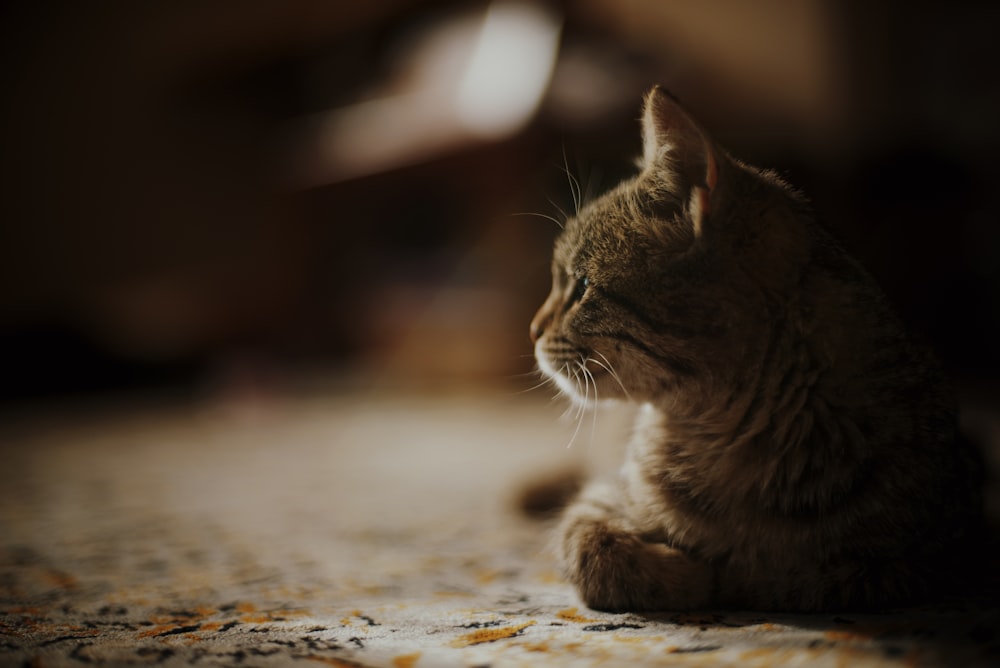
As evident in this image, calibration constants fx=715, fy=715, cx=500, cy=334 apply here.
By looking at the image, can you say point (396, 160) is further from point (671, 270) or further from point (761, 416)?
point (761, 416)

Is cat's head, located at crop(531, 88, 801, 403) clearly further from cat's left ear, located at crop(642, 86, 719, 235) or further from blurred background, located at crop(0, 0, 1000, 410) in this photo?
blurred background, located at crop(0, 0, 1000, 410)

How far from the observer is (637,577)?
797 millimetres

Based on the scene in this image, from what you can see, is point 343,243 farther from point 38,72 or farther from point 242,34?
point 38,72

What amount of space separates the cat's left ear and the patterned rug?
0.45 meters

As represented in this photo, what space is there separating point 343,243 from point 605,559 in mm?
3430

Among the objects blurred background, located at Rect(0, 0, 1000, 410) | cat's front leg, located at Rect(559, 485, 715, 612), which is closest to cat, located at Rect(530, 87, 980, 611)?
cat's front leg, located at Rect(559, 485, 715, 612)

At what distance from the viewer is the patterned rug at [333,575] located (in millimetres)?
648

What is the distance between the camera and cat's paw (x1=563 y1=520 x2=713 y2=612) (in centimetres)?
79

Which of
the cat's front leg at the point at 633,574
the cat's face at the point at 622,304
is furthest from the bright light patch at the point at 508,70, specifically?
the cat's front leg at the point at 633,574

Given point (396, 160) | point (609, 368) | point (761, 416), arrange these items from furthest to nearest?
point (396, 160) < point (609, 368) < point (761, 416)

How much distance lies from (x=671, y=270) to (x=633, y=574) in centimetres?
35

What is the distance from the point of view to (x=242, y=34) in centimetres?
430

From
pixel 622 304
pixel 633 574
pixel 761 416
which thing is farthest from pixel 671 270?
pixel 633 574

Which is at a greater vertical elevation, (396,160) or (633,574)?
(396,160)
